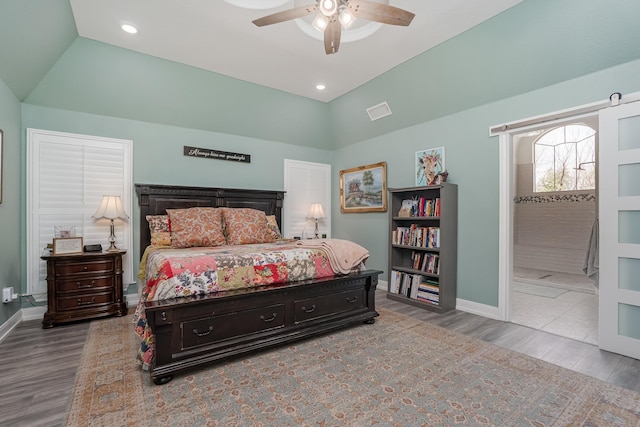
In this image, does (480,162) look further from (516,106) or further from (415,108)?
(415,108)

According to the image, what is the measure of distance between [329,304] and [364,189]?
2.51 metres

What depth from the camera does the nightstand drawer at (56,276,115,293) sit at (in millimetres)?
2986

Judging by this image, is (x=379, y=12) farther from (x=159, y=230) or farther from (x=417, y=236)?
(x=159, y=230)

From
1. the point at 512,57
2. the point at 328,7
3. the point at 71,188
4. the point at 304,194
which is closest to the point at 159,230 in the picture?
the point at 71,188

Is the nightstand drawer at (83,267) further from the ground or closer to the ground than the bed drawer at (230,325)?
further from the ground

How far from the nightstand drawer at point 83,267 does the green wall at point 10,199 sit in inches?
16.6

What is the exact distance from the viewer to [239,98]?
4051 millimetres

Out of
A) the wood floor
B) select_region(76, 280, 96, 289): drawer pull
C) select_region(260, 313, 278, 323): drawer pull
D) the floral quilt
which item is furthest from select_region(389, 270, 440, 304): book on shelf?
select_region(76, 280, 96, 289): drawer pull

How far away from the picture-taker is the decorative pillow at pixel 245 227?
12.0 feet

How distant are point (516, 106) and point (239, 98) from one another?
3.35m

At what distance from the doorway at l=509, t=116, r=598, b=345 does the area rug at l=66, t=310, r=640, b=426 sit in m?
2.54

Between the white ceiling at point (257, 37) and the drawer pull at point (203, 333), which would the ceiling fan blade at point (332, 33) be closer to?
the white ceiling at point (257, 37)

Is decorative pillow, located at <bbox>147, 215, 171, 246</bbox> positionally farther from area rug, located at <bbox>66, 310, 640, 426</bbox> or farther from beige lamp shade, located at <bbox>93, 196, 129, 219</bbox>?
area rug, located at <bbox>66, 310, 640, 426</bbox>

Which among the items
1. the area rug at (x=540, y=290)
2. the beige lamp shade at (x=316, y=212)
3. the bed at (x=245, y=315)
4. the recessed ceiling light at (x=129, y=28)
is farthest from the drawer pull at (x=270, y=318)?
the area rug at (x=540, y=290)
